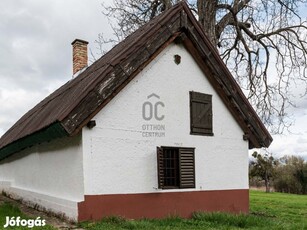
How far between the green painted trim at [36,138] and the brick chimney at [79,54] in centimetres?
458

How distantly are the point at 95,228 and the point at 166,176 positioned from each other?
3.25 metres

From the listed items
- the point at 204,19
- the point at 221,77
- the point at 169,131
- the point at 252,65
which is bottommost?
the point at 169,131

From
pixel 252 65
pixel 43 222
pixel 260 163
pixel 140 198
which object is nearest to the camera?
pixel 43 222

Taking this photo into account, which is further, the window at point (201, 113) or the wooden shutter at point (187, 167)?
the window at point (201, 113)

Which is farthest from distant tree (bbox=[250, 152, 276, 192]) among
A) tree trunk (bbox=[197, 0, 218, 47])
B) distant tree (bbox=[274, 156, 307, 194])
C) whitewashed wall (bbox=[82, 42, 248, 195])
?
whitewashed wall (bbox=[82, 42, 248, 195])

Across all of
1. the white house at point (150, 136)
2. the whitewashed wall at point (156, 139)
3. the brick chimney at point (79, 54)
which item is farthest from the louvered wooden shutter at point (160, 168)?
the brick chimney at point (79, 54)

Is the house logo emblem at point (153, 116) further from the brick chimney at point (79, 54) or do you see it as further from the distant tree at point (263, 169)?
the distant tree at point (263, 169)

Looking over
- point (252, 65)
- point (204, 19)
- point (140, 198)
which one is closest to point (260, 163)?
point (252, 65)

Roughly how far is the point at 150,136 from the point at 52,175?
3173mm

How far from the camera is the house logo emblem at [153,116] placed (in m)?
11.1

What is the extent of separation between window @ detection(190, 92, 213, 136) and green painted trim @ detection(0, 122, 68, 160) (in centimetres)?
420

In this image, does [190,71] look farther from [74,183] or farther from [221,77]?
[74,183]

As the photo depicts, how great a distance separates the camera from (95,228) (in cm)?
887

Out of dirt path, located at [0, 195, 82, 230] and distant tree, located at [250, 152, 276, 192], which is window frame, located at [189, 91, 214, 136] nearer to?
dirt path, located at [0, 195, 82, 230]
